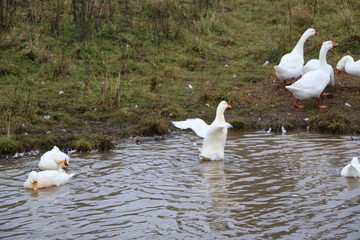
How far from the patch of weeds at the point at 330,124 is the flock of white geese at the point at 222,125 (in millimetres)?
659

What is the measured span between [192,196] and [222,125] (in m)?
1.44

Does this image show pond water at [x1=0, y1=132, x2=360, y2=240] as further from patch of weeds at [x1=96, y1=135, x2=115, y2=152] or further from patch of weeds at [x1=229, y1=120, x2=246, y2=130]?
patch of weeds at [x1=229, y1=120, x2=246, y2=130]

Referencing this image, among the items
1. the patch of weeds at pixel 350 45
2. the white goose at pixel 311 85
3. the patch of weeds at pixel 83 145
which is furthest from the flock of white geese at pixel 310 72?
the patch of weeds at pixel 83 145

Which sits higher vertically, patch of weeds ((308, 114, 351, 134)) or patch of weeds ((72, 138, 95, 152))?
patch of weeds ((308, 114, 351, 134))

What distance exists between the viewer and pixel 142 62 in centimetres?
1366

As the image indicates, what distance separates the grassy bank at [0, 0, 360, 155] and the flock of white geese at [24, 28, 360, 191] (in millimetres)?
523

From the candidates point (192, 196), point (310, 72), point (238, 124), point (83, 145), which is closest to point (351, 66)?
point (310, 72)

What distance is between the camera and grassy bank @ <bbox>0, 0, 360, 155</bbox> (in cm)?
1034

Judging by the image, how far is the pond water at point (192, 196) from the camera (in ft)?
19.1

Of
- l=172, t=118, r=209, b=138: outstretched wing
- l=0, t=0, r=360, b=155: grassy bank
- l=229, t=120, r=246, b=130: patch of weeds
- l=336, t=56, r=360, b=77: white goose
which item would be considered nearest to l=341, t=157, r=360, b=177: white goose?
l=172, t=118, r=209, b=138: outstretched wing

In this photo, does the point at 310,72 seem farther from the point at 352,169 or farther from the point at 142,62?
the point at 352,169

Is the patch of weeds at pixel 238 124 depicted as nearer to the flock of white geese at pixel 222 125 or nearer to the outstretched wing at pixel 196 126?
the flock of white geese at pixel 222 125

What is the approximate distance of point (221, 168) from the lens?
8.17 meters

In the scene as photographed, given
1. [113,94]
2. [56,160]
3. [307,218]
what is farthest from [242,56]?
[307,218]
